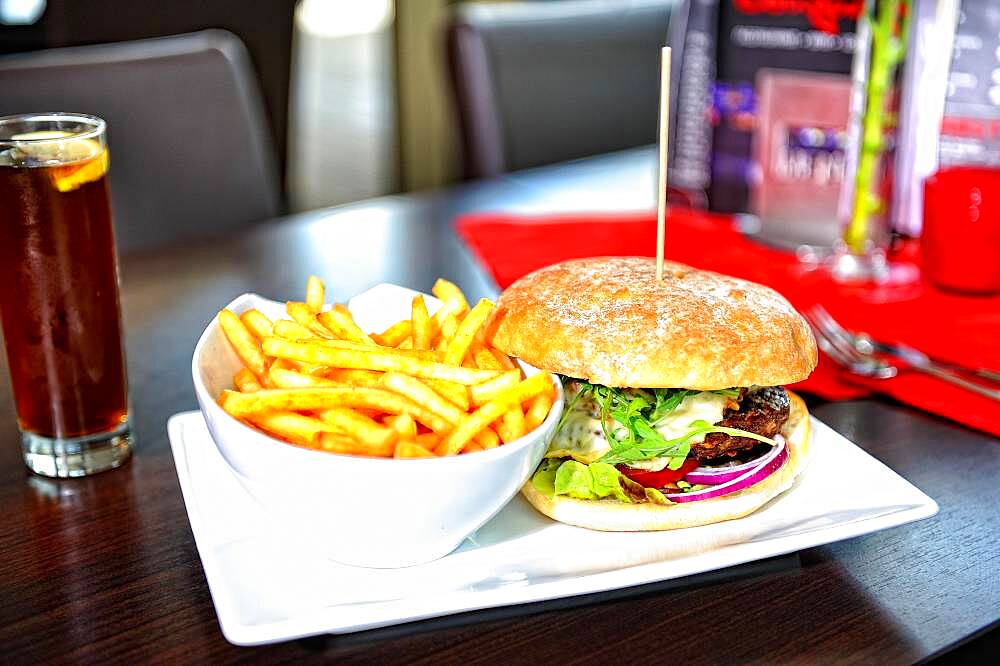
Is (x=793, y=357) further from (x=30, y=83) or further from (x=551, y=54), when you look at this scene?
(x=551, y=54)

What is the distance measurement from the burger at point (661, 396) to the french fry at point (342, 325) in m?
0.17

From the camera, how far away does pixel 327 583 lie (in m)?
1.03

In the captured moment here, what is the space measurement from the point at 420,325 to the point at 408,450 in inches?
10.4

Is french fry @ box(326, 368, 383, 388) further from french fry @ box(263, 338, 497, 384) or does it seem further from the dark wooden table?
the dark wooden table

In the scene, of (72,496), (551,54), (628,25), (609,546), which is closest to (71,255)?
(72,496)

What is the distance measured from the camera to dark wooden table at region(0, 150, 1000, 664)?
957mm

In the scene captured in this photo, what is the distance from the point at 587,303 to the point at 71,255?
24.3 inches

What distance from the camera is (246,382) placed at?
1.11 metres

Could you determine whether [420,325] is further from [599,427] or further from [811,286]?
[811,286]

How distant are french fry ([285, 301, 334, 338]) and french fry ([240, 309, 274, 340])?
3cm

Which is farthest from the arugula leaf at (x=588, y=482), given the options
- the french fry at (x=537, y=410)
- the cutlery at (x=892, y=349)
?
the cutlery at (x=892, y=349)

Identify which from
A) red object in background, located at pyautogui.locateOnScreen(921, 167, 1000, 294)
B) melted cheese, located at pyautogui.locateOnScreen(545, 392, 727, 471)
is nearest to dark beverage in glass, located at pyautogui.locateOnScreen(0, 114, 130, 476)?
melted cheese, located at pyautogui.locateOnScreen(545, 392, 727, 471)

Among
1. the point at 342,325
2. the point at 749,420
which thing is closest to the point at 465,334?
the point at 342,325

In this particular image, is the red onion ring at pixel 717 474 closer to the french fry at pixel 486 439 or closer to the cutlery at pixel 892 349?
the french fry at pixel 486 439
